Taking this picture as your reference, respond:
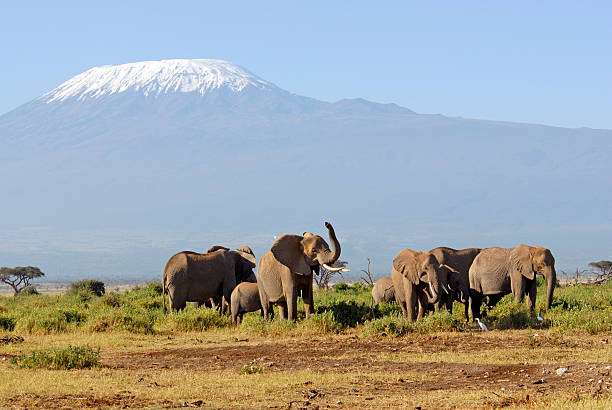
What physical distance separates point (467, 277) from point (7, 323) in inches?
454

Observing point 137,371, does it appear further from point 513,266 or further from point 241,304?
point 513,266

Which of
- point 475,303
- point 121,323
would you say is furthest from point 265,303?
point 475,303

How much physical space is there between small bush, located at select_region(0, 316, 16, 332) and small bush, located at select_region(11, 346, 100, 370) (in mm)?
7976

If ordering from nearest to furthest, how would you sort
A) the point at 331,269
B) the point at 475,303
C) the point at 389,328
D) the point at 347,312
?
the point at 389,328 < the point at 331,269 < the point at 347,312 < the point at 475,303

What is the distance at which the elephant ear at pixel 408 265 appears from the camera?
831 inches

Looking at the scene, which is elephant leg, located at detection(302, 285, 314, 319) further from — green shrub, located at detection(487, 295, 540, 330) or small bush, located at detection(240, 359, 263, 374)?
small bush, located at detection(240, 359, 263, 374)

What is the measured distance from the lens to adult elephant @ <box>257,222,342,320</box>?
69.0 ft

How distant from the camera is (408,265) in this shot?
21.3 metres

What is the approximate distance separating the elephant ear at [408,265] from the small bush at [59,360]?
752cm

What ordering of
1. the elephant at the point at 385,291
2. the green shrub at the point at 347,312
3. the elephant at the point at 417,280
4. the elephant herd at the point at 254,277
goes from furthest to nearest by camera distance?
1. the elephant at the point at 385,291
2. the green shrub at the point at 347,312
3. the elephant herd at the point at 254,277
4. the elephant at the point at 417,280

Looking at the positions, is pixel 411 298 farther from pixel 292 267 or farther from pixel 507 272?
pixel 507 272

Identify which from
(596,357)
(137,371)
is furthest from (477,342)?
(137,371)

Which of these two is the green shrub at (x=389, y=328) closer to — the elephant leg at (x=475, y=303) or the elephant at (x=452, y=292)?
the elephant at (x=452, y=292)

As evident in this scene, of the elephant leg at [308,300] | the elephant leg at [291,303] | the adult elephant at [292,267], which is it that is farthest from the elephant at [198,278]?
the elephant leg at [291,303]
